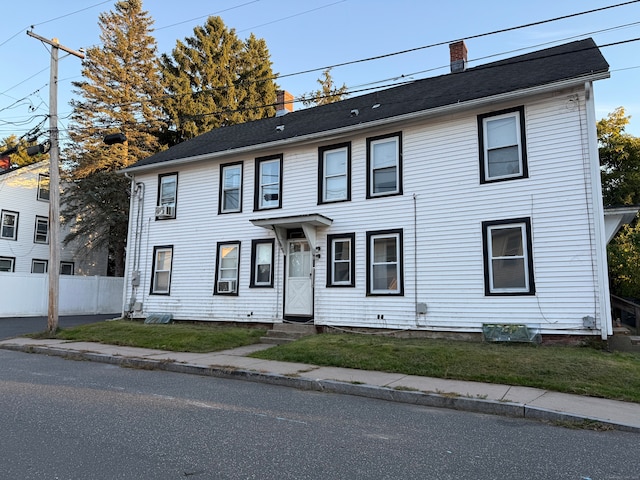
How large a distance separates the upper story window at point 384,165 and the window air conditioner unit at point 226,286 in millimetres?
5384

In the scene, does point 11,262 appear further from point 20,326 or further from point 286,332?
point 286,332

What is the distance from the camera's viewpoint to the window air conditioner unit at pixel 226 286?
14836mm

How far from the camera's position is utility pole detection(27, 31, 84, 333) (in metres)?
13.4

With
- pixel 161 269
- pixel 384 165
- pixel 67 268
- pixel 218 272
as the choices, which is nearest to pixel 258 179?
pixel 218 272

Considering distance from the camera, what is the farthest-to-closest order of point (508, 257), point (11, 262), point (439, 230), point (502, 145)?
point (11, 262)
point (439, 230)
point (502, 145)
point (508, 257)

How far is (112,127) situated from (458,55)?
68.0ft

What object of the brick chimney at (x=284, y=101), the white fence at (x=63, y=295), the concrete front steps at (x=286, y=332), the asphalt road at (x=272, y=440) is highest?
the brick chimney at (x=284, y=101)

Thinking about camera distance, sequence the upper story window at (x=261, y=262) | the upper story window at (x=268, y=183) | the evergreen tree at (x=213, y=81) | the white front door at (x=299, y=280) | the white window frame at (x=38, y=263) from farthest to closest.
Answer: the evergreen tree at (x=213, y=81) < the white window frame at (x=38, y=263) < the upper story window at (x=268, y=183) < the upper story window at (x=261, y=262) < the white front door at (x=299, y=280)

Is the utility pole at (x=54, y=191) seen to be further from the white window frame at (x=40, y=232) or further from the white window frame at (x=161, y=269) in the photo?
the white window frame at (x=40, y=232)

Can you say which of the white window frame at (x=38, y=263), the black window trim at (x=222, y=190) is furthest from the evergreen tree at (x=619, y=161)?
the white window frame at (x=38, y=263)

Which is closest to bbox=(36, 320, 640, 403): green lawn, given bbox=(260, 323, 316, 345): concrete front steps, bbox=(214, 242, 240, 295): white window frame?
bbox=(260, 323, 316, 345): concrete front steps

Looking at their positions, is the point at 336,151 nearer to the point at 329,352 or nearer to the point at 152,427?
the point at 329,352

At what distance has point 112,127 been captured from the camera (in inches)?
1075

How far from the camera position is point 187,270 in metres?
15.8
